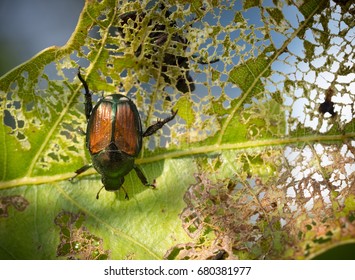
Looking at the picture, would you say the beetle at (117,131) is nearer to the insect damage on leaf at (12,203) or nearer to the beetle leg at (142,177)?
the beetle leg at (142,177)

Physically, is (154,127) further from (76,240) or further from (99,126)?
(76,240)

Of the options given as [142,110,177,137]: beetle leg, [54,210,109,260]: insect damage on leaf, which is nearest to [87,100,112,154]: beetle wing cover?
[142,110,177,137]: beetle leg

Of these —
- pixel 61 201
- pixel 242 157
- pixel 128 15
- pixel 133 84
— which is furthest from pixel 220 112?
pixel 61 201

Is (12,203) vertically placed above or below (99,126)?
below

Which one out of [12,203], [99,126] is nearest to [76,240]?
[12,203]

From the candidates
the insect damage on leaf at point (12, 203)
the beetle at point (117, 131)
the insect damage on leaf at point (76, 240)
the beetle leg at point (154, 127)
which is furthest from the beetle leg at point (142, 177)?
the insect damage on leaf at point (12, 203)
